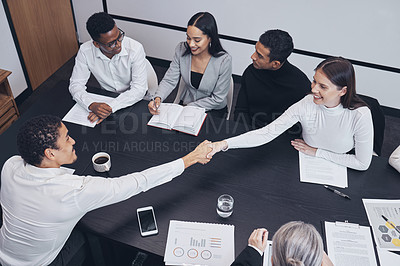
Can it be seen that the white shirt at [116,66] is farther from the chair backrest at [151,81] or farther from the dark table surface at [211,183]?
the dark table surface at [211,183]

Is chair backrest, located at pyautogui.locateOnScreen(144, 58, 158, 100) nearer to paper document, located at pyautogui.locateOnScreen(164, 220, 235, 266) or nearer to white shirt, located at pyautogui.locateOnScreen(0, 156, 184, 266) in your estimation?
white shirt, located at pyautogui.locateOnScreen(0, 156, 184, 266)

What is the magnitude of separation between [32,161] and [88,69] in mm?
1244

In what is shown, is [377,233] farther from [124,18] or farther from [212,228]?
[124,18]

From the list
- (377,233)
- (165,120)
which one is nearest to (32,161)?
(165,120)

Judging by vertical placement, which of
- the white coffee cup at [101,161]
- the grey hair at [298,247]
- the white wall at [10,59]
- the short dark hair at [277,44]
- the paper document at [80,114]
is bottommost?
the white wall at [10,59]

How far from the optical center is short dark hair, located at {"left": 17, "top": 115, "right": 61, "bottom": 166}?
1.52 m

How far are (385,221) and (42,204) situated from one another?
1612 millimetres

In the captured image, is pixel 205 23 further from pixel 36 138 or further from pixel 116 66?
pixel 36 138

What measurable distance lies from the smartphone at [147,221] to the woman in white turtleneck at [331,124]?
473 mm

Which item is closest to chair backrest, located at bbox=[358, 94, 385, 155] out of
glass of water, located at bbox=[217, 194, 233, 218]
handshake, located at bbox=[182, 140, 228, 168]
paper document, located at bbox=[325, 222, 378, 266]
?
paper document, located at bbox=[325, 222, 378, 266]

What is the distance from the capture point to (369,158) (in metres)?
1.95

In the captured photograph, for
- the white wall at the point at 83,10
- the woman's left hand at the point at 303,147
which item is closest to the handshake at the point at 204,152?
the woman's left hand at the point at 303,147

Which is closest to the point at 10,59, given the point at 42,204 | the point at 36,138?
the point at 36,138

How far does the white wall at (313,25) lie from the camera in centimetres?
324
